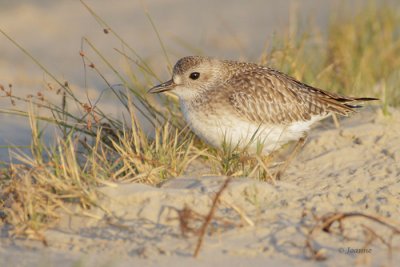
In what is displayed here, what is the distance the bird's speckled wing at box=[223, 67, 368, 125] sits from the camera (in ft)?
22.6

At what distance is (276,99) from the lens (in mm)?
7066

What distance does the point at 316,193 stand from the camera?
577 centimetres

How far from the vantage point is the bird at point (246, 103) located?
264 inches

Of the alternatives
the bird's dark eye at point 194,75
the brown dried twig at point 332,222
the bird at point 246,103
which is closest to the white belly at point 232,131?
the bird at point 246,103

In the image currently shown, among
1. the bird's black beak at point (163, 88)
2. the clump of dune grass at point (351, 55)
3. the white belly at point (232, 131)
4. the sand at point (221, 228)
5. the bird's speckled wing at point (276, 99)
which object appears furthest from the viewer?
the clump of dune grass at point (351, 55)

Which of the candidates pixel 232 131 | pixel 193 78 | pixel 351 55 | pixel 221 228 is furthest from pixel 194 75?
pixel 351 55

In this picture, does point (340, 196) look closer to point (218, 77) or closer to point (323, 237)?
point (323, 237)

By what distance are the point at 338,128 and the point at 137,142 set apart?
220 centimetres

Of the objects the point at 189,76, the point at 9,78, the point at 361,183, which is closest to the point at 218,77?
the point at 189,76

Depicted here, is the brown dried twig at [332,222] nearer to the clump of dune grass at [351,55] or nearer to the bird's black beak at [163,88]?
the bird's black beak at [163,88]

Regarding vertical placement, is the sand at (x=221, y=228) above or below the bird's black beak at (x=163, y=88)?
below

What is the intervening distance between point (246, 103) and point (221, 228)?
2.01 meters

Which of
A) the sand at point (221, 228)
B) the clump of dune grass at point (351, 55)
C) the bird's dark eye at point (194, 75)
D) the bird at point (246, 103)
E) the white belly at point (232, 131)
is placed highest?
the clump of dune grass at point (351, 55)

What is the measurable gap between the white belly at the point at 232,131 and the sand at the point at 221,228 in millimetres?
570
